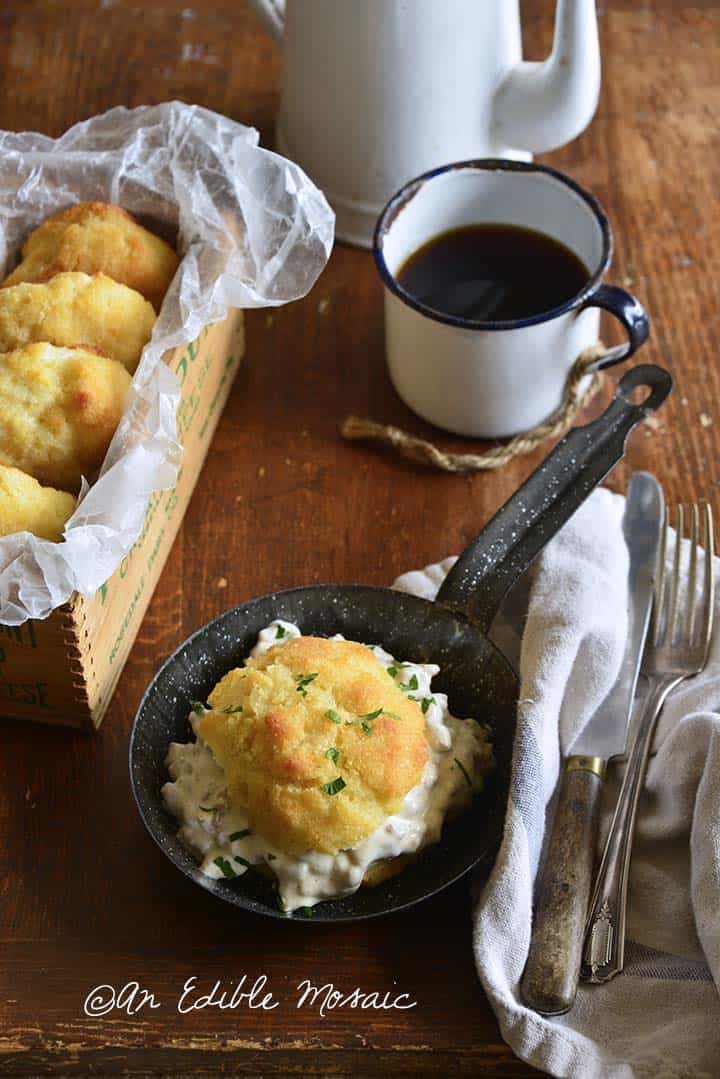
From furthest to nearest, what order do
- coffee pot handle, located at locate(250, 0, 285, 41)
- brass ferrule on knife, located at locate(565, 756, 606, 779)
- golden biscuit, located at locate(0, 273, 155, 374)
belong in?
coffee pot handle, located at locate(250, 0, 285, 41)
golden biscuit, located at locate(0, 273, 155, 374)
brass ferrule on knife, located at locate(565, 756, 606, 779)

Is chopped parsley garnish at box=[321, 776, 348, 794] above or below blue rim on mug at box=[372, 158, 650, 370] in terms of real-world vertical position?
below

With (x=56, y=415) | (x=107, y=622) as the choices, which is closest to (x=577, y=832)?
(x=107, y=622)

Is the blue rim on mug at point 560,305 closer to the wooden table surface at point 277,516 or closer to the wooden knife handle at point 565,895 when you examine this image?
the wooden table surface at point 277,516

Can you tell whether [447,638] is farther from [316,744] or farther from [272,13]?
[272,13]

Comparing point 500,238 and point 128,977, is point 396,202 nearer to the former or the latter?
point 500,238

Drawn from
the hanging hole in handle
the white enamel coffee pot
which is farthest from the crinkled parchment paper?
the hanging hole in handle

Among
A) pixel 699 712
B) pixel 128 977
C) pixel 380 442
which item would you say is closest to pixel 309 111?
pixel 380 442

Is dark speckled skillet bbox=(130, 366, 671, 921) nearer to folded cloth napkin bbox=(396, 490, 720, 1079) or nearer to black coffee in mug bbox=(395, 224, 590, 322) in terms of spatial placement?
folded cloth napkin bbox=(396, 490, 720, 1079)
